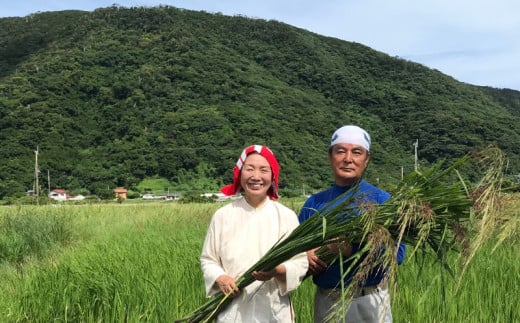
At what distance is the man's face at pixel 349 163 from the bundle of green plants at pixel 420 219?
0.22m

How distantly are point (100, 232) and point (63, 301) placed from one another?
17.6 ft

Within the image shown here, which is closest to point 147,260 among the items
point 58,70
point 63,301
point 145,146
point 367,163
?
point 63,301

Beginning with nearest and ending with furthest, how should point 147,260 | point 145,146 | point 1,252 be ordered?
1. point 147,260
2. point 1,252
3. point 145,146

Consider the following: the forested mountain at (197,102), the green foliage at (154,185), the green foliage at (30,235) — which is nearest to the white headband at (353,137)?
the green foliage at (30,235)

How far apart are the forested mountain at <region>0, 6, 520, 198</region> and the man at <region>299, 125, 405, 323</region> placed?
31.2 meters

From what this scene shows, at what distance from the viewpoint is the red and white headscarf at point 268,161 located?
6.84 feet

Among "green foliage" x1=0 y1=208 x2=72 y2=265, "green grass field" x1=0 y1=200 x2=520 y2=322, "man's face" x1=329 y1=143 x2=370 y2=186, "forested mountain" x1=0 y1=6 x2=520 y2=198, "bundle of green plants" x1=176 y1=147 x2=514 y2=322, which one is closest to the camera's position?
"bundle of green plants" x1=176 y1=147 x2=514 y2=322

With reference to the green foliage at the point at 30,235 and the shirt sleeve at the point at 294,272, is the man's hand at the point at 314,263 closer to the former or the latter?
the shirt sleeve at the point at 294,272

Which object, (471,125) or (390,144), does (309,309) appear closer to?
(390,144)

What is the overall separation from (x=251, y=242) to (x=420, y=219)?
2.37 feet

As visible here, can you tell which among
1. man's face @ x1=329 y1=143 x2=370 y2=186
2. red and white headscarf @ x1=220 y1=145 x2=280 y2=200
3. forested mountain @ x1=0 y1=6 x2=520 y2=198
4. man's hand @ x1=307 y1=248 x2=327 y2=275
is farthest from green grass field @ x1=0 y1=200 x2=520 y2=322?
forested mountain @ x1=0 y1=6 x2=520 y2=198

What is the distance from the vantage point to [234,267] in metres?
2.05

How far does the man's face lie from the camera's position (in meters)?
2.06

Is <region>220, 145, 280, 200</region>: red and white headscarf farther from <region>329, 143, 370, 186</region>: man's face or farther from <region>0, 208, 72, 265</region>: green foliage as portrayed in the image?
<region>0, 208, 72, 265</region>: green foliage
